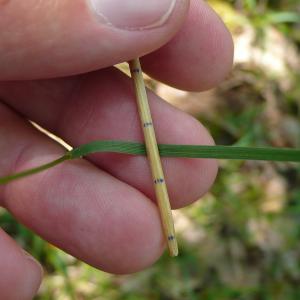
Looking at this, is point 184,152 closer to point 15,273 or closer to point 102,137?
point 102,137

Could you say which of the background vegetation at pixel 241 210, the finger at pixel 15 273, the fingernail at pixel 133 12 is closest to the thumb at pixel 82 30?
the fingernail at pixel 133 12

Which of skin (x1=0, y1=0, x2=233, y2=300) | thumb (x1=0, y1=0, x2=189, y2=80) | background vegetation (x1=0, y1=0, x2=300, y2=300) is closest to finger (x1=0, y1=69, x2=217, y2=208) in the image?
skin (x1=0, y1=0, x2=233, y2=300)

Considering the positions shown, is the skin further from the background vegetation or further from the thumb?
the background vegetation

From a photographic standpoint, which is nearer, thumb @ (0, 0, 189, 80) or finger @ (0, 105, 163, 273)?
thumb @ (0, 0, 189, 80)

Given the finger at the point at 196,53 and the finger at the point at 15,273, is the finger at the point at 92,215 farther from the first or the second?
the finger at the point at 196,53

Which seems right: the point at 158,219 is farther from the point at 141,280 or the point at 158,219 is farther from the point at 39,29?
the point at 141,280

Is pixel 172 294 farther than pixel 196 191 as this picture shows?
Yes

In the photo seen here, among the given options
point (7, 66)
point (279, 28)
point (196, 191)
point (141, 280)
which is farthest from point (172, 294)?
point (279, 28)
